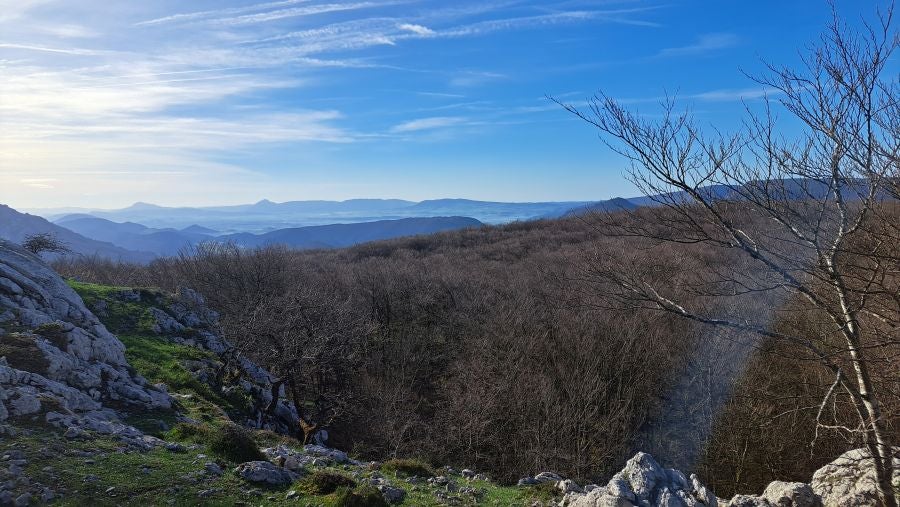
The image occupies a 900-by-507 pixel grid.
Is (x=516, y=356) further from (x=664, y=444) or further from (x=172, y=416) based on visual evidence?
(x=172, y=416)

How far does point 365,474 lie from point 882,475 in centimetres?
773

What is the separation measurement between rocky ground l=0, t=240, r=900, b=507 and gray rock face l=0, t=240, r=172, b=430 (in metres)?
0.03

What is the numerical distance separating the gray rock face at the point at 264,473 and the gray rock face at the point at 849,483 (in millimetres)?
8427

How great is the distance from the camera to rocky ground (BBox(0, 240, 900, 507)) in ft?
21.2

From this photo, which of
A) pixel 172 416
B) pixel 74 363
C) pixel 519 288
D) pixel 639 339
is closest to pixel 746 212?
pixel 172 416

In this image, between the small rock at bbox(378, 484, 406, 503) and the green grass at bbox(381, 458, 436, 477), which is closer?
the small rock at bbox(378, 484, 406, 503)

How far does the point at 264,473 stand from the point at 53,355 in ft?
17.7

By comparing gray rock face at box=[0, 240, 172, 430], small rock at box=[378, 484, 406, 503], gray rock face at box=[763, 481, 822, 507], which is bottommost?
gray rock face at box=[763, 481, 822, 507]

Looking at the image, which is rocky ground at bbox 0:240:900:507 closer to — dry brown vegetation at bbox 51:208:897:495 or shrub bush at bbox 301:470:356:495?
shrub bush at bbox 301:470:356:495

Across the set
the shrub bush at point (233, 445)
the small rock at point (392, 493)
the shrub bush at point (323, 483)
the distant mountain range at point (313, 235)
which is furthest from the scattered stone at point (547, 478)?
the distant mountain range at point (313, 235)

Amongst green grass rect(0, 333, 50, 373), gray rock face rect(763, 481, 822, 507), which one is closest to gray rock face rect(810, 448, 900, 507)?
gray rock face rect(763, 481, 822, 507)

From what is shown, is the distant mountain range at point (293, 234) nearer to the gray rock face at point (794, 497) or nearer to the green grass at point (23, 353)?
the green grass at point (23, 353)

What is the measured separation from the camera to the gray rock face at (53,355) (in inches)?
320

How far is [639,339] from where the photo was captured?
22.2 m
